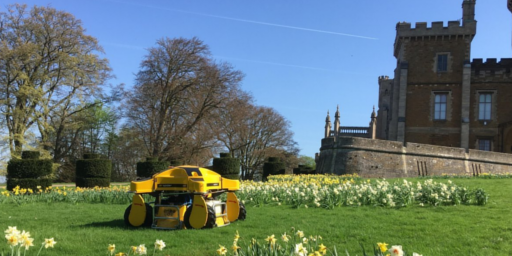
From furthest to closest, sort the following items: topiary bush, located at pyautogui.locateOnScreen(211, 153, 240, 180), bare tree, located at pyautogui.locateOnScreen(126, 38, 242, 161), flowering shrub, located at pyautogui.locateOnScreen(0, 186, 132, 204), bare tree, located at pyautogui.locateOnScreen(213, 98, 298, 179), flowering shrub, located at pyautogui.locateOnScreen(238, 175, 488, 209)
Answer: bare tree, located at pyautogui.locateOnScreen(213, 98, 298, 179), bare tree, located at pyautogui.locateOnScreen(126, 38, 242, 161), topiary bush, located at pyautogui.locateOnScreen(211, 153, 240, 180), flowering shrub, located at pyautogui.locateOnScreen(0, 186, 132, 204), flowering shrub, located at pyautogui.locateOnScreen(238, 175, 488, 209)

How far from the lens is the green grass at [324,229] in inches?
214

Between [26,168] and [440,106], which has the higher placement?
[440,106]

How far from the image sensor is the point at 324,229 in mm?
6465

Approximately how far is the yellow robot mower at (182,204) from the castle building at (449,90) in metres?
30.3

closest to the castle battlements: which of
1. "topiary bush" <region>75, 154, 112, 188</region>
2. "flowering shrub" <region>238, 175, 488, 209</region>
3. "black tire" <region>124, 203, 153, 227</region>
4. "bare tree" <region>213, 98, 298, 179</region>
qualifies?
"bare tree" <region>213, 98, 298, 179</region>

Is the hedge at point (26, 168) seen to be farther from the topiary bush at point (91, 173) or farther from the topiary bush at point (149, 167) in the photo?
the topiary bush at point (149, 167)

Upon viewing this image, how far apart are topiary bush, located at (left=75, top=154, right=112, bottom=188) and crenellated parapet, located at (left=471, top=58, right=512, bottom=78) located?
2924cm

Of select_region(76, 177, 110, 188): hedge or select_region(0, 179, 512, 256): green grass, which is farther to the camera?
select_region(76, 177, 110, 188): hedge

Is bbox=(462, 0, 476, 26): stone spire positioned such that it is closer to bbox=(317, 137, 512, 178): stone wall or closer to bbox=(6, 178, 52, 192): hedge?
bbox=(317, 137, 512, 178): stone wall

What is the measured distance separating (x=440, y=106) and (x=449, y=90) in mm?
1446

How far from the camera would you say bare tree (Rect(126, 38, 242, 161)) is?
31.8m

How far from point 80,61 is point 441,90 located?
A: 28.1m

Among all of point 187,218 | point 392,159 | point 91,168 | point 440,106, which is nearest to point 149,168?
point 91,168

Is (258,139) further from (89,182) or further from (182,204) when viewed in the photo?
(182,204)
